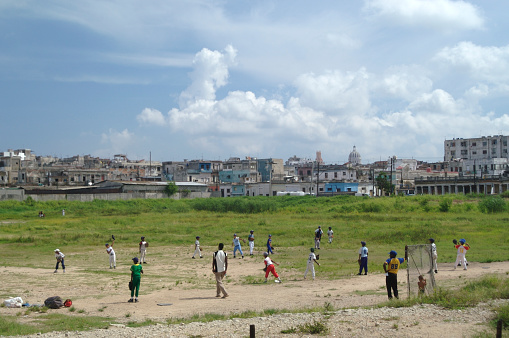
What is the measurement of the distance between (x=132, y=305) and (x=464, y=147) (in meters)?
129

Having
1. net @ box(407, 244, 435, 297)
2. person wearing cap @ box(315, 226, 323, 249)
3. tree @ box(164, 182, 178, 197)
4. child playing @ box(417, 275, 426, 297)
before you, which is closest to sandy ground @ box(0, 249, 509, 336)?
net @ box(407, 244, 435, 297)

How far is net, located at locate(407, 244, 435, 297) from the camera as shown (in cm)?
1680

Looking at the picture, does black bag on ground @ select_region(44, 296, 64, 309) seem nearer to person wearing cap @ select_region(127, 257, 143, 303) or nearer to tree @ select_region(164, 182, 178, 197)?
person wearing cap @ select_region(127, 257, 143, 303)

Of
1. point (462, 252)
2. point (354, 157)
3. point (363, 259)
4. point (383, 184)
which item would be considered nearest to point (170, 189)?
point (383, 184)

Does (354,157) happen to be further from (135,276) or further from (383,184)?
(135,276)

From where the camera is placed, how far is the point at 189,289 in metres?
21.3

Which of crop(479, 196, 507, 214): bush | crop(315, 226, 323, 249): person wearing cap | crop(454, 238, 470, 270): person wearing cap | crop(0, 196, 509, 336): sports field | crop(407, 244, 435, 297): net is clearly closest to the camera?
crop(407, 244, 435, 297): net

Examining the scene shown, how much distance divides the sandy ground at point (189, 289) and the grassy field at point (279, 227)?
8.56ft

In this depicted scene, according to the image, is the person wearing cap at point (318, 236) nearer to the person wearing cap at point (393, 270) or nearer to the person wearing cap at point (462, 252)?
the person wearing cap at point (462, 252)

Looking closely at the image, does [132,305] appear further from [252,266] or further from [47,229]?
[47,229]

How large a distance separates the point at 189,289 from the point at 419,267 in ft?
30.7

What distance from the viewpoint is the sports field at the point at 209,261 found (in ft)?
60.2

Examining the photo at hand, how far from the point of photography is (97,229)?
5159 centimetres

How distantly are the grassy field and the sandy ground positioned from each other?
2610 millimetres
